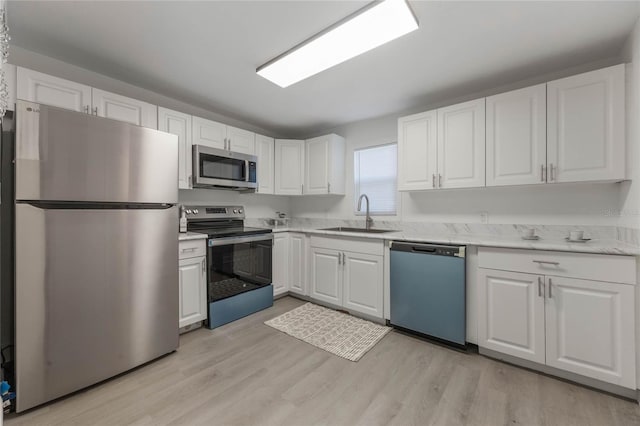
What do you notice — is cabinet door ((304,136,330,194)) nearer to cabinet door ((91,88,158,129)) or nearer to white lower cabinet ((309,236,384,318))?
white lower cabinet ((309,236,384,318))

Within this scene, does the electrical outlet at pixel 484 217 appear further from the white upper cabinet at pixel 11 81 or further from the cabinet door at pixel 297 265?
the white upper cabinet at pixel 11 81

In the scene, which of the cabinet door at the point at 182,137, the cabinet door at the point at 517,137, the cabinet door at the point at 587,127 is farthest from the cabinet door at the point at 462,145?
the cabinet door at the point at 182,137

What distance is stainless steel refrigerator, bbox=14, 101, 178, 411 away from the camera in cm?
150

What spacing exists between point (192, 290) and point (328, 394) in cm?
153

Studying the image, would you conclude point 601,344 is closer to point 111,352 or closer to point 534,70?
point 534,70

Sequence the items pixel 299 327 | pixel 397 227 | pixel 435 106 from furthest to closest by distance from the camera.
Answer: pixel 397 227 → pixel 435 106 → pixel 299 327

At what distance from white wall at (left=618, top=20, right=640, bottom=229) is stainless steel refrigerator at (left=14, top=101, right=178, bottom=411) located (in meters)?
3.25

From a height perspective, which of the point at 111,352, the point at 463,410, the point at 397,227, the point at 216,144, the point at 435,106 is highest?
the point at 435,106

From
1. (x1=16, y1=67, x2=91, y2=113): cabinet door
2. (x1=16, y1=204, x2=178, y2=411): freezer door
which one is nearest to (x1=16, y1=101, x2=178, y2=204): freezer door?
(x1=16, y1=204, x2=178, y2=411): freezer door

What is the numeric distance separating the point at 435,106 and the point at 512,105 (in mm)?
858

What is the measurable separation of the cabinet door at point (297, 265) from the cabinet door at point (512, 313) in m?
1.93

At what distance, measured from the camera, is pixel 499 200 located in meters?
2.57

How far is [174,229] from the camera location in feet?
6.93

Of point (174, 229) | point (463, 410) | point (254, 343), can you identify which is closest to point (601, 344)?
point (463, 410)
